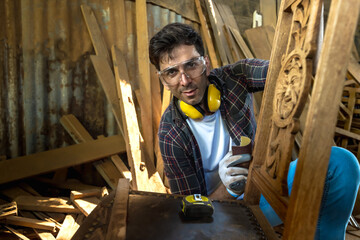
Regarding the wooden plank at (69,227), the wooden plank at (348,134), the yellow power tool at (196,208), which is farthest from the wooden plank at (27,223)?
the wooden plank at (348,134)

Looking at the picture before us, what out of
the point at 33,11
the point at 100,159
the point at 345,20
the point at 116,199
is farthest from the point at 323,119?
the point at 33,11

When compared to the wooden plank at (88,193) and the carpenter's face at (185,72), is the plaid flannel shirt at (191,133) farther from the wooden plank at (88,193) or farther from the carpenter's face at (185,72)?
the wooden plank at (88,193)

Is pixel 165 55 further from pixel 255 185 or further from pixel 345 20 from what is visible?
pixel 345 20

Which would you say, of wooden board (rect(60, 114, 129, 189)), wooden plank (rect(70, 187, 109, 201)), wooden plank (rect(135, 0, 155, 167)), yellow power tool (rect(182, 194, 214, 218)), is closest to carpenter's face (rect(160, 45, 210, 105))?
yellow power tool (rect(182, 194, 214, 218))

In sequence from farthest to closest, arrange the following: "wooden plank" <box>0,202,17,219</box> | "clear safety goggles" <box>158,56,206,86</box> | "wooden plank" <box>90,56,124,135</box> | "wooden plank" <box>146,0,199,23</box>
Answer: "wooden plank" <box>146,0,199,23</box>, "wooden plank" <box>90,56,124,135</box>, "wooden plank" <box>0,202,17,219</box>, "clear safety goggles" <box>158,56,206,86</box>

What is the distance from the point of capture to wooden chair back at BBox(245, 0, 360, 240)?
2.42ft

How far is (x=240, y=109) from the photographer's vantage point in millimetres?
2014

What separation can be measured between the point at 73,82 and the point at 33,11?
3.08 feet

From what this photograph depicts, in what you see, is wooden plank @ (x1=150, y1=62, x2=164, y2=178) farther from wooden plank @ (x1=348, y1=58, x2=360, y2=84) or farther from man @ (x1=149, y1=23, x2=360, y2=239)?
wooden plank @ (x1=348, y1=58, x2=360, y2=84)

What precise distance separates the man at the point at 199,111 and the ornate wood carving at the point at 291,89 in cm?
54

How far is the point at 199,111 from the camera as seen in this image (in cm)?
190

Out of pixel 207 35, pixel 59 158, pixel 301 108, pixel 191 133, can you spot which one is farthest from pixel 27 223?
pixel 207 35

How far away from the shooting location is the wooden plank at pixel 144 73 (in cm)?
344

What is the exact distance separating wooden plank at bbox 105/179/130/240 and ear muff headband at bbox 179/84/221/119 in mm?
712
